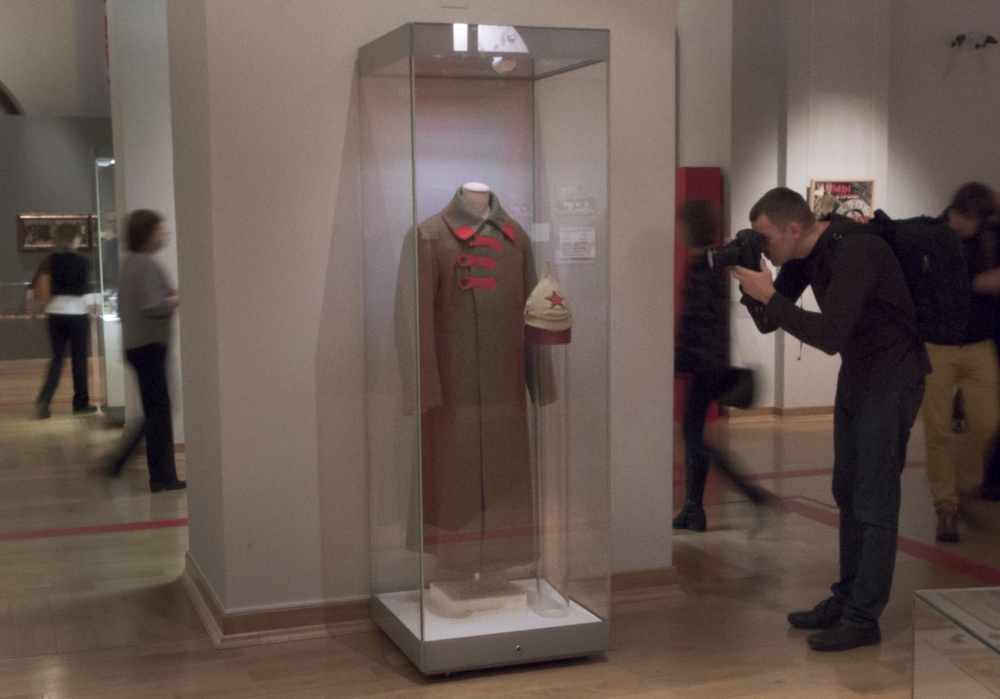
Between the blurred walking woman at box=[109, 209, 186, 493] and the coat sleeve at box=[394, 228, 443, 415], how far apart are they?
9.87 ft

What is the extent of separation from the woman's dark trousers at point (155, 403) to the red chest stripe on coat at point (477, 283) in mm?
3288

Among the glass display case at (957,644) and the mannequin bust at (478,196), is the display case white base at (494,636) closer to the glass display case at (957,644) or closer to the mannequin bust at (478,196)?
the mannequin bust at (478,196)

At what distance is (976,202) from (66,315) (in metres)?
7.12

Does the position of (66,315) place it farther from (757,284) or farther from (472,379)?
(757,284)

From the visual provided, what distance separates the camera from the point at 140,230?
6203 millimetres

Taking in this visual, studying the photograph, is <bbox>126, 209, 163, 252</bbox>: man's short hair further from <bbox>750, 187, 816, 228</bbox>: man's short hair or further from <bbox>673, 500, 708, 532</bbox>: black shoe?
<bbox>750, 187, 816, 228</bbox>: man's short hair

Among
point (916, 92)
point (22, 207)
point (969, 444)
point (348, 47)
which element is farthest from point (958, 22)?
point (22, 207)

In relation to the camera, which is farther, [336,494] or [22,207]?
[22,207]

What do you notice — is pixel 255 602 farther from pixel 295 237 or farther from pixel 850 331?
pixel 850 331

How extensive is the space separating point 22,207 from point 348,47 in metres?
11.3

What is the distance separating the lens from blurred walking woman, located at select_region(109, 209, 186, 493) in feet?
20.5

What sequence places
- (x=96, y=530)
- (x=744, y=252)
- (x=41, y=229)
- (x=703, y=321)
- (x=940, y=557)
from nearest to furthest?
(x=744, y=252) → (x=940, y=557) → (x=703, y=321) → (x=96, y=530) → (x=41, y=229)

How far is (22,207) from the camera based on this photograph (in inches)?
551

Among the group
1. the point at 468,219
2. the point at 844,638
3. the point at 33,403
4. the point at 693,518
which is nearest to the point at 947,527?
the point at 693,518
